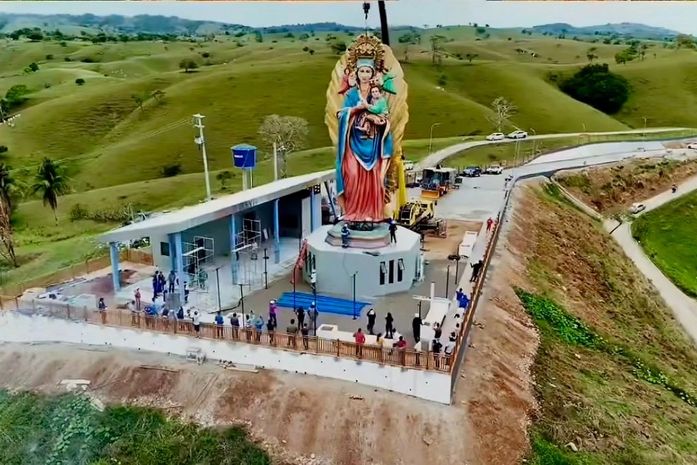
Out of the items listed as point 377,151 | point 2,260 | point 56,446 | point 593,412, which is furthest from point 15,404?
point 2,260

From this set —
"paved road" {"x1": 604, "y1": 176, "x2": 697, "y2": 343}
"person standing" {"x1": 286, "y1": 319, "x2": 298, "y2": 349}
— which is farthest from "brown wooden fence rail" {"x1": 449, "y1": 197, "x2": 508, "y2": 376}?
"paved road" {"x1": 604, "y1": 176, "x2": 697, "y2": 343}

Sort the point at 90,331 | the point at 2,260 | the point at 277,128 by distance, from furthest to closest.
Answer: the point at 277,128 → the point at 2,260 → the point at 90,331

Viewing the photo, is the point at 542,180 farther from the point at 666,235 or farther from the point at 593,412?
the point at 593,412

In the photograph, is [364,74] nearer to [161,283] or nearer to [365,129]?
[365,129]

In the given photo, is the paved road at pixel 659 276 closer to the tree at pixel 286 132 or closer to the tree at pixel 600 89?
the tree at pixel 286 132

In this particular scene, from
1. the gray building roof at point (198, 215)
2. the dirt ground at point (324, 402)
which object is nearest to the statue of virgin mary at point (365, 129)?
the gray building roof at point (198, 215)

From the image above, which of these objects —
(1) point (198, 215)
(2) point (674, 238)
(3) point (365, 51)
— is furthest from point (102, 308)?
(2) point (674, 238)
